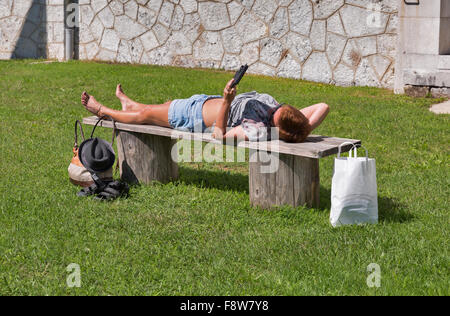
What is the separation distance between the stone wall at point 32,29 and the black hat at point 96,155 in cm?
921

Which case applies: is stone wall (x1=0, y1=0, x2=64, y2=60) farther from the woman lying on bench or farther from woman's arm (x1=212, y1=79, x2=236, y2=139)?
woman's arm (x1=212, y1=79, x2=236, y2=139)

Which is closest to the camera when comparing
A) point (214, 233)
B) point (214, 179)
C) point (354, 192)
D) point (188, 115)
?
point (354, 192)

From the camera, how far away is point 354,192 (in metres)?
4.46

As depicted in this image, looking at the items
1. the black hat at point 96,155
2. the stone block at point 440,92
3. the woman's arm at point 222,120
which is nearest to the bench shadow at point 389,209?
the woman's arm at point 222,120

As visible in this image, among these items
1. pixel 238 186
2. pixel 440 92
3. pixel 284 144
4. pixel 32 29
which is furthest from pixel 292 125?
pixel 32 29

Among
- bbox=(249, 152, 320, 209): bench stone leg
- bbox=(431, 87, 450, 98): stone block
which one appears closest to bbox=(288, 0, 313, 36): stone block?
bbox=(431, 87, 450, 98): stone block

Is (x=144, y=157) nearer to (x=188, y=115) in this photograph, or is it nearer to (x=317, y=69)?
(x=188, y=115)

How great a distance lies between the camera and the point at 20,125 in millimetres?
8188

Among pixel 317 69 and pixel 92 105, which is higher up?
pixel 317 69

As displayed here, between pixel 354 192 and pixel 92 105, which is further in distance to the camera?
pixel 92 105

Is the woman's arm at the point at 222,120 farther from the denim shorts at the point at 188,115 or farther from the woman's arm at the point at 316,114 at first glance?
the woman's arm at the point at 316,114

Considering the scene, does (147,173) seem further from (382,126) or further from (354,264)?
(382,126)

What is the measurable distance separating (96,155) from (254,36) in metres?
6.98

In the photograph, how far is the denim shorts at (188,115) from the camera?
5.45m
